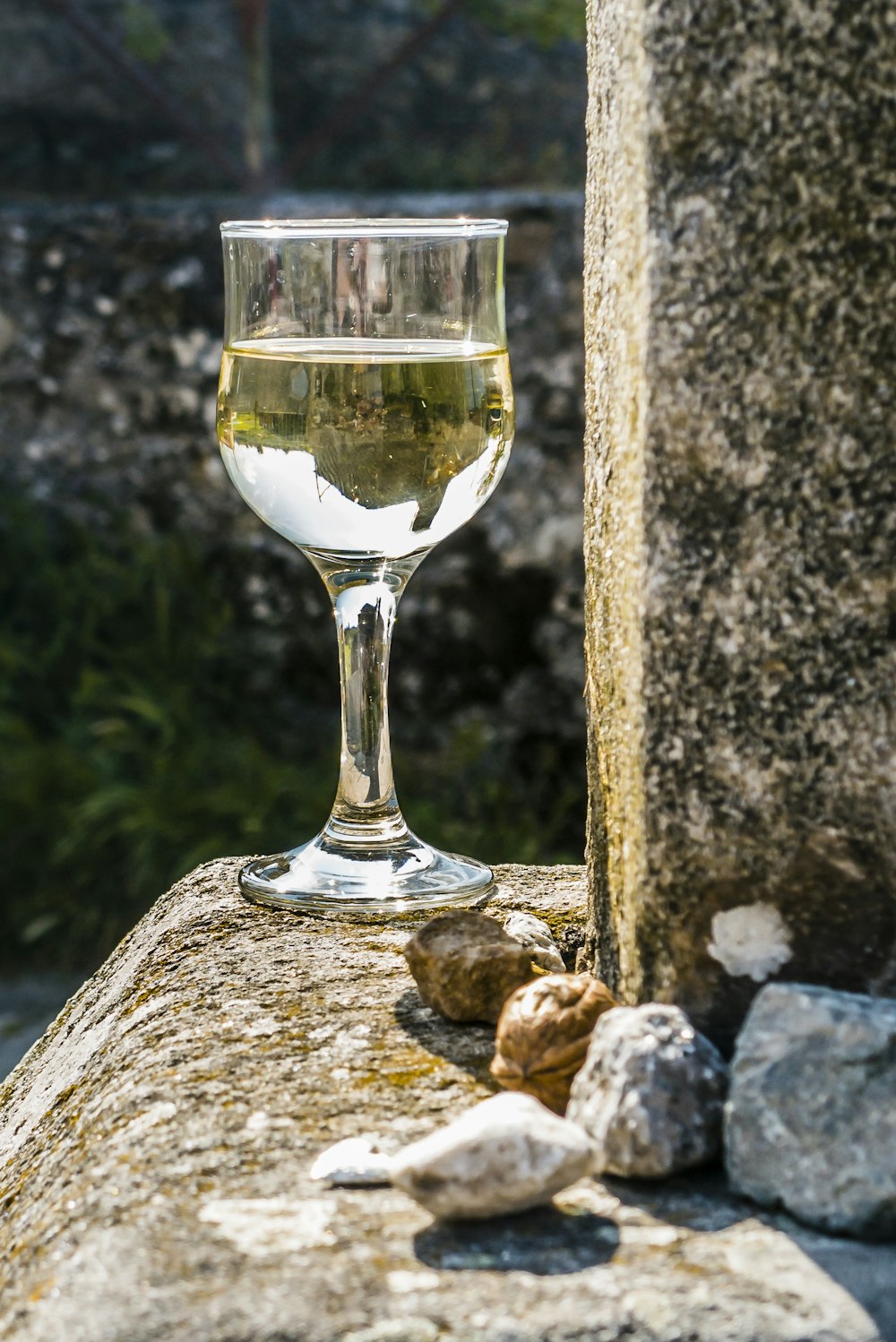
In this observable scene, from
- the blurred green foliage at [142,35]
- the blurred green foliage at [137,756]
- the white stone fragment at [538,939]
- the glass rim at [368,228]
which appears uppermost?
the blurred green foliage at [142,35]

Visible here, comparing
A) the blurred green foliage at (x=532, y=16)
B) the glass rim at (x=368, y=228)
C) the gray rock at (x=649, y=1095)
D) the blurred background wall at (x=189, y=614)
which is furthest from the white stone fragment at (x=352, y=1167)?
the blurred green foliage at (x=532, y=16)

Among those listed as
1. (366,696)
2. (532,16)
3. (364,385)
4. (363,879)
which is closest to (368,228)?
(364,385)

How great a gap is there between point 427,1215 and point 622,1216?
0.10 meters

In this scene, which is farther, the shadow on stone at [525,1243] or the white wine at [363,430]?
the white wine at [363,430]

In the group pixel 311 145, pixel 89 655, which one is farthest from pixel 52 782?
pixel 311 145

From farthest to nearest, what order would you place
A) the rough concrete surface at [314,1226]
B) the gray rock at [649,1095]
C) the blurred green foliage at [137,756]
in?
the blurred green foliage at [137,756] → the gray rock at [649,1095] → the rough concrete surface at [314,1226]

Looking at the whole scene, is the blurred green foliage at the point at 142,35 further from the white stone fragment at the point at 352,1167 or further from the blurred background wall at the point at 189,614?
the white stone fragment at the point at 352,1167

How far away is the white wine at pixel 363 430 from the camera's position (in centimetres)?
106

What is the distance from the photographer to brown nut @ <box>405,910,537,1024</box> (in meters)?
0.95

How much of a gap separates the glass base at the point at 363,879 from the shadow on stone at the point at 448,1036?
17 centimetres

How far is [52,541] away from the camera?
334 cm

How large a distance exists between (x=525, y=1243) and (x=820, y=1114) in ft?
0.52

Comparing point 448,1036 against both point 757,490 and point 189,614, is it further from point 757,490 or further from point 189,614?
point 189,614

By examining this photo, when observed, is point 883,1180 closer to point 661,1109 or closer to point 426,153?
point 661,1109
